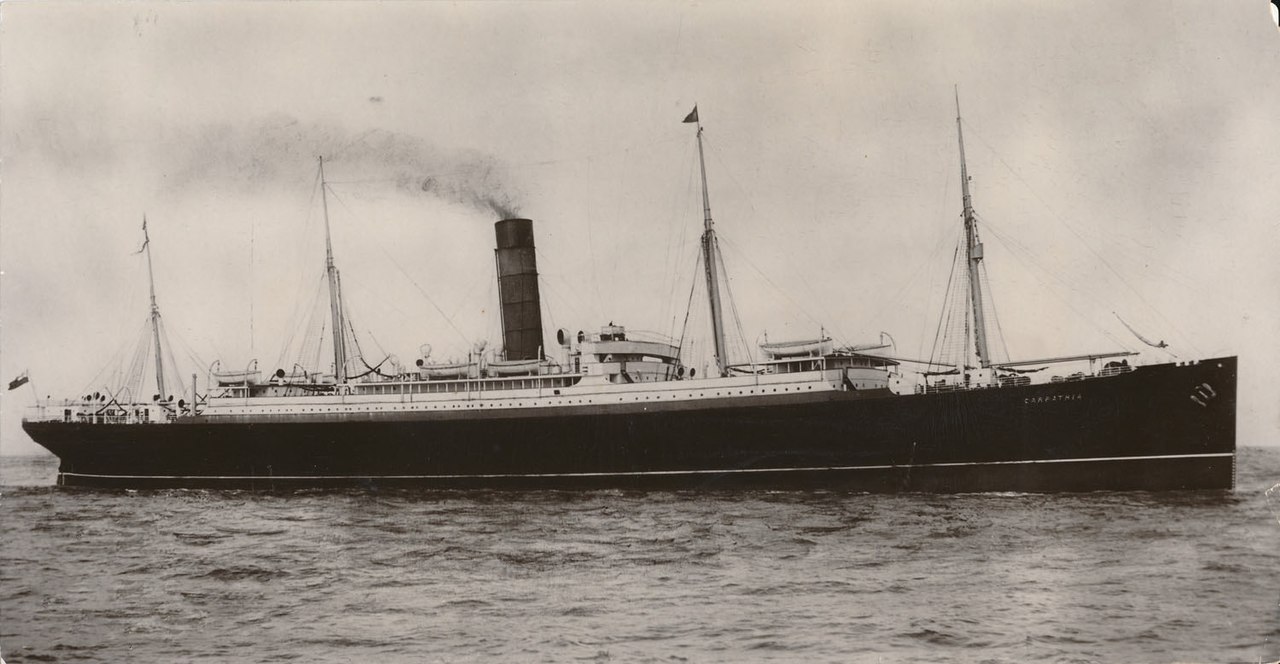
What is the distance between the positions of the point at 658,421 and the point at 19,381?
1132cm

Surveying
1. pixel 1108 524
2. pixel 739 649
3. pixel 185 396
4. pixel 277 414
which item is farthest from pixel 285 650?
pixel 185 396

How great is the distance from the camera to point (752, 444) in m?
18.6

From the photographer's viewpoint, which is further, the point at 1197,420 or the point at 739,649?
the point at 1197,420

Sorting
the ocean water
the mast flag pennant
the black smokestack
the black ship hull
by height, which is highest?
the black smokestack

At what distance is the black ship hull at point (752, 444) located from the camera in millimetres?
16203

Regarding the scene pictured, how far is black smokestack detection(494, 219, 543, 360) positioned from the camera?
20.6m

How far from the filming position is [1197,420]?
52.7 ft

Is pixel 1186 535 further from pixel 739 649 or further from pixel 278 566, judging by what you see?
pixel 278 566

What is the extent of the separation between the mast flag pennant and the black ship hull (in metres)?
9.60

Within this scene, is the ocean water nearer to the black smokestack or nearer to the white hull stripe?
the white hull stripe

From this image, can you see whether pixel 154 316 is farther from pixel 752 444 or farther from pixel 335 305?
pixel 752 444

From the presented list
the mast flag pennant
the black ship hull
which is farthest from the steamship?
the mast flag pennant

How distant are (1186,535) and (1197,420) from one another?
5089 millimetres

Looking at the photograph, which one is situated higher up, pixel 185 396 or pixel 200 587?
pixel 185 396
